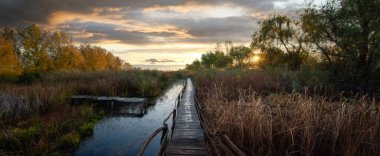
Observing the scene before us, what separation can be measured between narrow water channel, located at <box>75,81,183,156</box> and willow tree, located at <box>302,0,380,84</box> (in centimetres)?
1094

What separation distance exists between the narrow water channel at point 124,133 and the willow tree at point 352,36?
10941 millimetres

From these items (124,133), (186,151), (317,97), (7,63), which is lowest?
(124,133)

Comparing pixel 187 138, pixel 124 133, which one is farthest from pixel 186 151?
pixel 124 133

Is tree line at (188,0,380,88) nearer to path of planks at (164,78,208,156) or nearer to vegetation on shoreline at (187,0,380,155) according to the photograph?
vegetation on shoreline at (187,0,380,155)

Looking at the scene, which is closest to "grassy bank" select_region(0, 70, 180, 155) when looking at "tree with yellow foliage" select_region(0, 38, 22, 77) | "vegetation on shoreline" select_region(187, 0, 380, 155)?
"vegetation on shoreline" select_region(187, 0, 380, 155)

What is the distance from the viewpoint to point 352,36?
1220cm

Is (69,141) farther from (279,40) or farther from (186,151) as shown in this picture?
(279,40)

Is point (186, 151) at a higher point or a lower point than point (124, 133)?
higher

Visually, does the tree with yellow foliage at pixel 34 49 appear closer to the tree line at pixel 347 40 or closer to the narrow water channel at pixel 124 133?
the narrow water channel at pixel 124 133

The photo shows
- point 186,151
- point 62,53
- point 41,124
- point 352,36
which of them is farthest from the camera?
point 62,53

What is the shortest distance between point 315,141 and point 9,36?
45775 mm

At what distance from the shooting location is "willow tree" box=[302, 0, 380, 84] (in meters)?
11.5

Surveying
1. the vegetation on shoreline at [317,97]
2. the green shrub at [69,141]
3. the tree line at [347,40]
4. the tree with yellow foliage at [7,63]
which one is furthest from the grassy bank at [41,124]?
the tree with yellow foliage at [7,63]

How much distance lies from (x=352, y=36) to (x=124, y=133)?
1314cm
